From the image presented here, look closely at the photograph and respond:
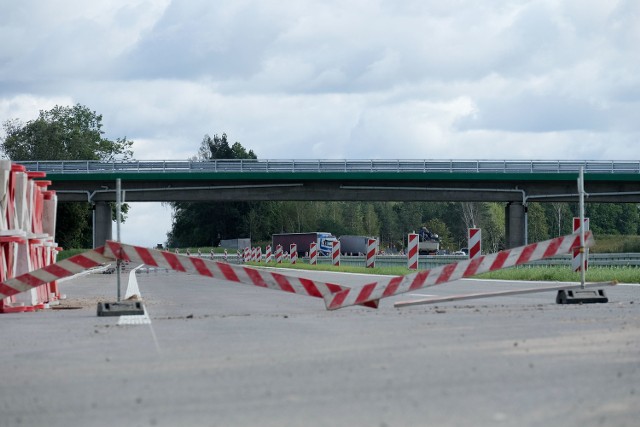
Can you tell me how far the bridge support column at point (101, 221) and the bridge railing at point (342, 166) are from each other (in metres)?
3.01

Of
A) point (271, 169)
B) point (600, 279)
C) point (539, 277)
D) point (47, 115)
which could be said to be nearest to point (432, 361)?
point (600, 279)

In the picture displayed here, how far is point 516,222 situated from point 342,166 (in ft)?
39.8

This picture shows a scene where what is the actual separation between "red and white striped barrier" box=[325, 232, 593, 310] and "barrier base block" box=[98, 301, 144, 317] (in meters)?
2.77

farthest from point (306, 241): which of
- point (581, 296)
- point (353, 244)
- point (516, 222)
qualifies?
point (581, 296)

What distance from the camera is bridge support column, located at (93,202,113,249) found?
8069 cm

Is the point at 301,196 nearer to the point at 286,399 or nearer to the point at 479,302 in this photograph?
the point at 479,302

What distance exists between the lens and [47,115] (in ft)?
433

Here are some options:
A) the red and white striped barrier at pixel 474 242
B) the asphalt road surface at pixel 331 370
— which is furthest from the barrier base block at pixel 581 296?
the red and white striped barrier at pixel 474 242

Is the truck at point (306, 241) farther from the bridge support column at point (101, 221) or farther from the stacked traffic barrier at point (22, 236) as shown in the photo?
the stacked traffic barrier at point (22, 236)

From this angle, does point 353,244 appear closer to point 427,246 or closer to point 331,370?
point 427,246

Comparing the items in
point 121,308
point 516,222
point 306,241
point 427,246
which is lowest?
point 121,308

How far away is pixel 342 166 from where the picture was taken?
77.1 meters

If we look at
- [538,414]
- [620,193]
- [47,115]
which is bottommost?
[538,414]

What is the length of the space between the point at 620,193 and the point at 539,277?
45.9 metres
